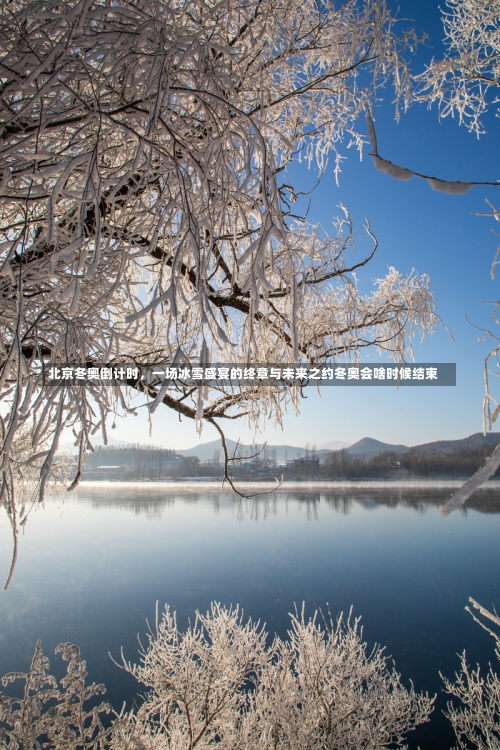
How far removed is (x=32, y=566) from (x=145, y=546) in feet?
31.4

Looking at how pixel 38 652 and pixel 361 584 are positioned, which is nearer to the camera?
pixel 38 652

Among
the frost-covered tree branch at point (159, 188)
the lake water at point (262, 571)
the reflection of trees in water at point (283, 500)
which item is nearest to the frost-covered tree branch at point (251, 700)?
the frost-covered tree branch at point (159, 188)

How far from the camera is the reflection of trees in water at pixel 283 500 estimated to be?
50.6m

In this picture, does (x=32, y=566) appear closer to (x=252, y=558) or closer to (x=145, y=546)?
(x=145, y=546)

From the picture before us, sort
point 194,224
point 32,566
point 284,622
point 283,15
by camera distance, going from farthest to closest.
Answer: point 32,566 → point 284,622 → point 283,15 → point 194,224

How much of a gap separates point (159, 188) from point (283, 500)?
6041 centimetres

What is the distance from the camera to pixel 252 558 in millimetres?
37438

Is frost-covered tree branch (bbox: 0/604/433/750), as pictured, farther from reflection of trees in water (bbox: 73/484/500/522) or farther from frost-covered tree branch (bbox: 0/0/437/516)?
reflection of trees in water (bbox: 73/484/500/522)

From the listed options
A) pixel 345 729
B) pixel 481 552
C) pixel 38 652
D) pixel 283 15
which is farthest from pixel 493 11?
pixel 481 552

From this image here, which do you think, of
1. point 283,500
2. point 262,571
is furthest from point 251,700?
point 283,500

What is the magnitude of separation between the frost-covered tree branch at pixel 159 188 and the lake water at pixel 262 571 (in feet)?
68.0

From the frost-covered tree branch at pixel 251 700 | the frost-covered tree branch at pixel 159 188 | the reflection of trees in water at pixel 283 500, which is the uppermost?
the frost-covered tree branch at pixel 159 188

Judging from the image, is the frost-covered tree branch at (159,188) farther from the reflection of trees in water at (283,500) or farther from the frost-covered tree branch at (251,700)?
the reflection of trees in water at (283,500)

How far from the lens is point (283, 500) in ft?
192
